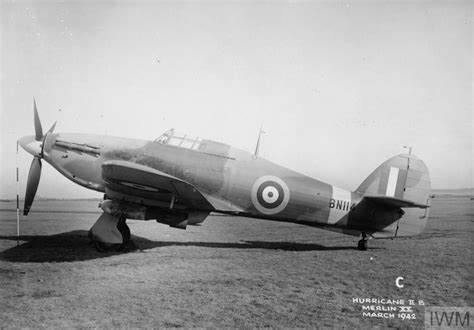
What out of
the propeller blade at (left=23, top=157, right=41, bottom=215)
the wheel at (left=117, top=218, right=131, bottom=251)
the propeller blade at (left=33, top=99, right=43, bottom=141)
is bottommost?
the wheel at (left=117, top=218, right=131, bottom=251)

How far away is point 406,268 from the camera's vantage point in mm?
5172

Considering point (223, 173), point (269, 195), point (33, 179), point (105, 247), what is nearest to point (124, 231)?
point (105, 247)

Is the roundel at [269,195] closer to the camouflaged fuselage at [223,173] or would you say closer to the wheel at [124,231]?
the camouflaged fuselage at [223,173]

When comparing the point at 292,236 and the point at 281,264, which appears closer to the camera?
the point at 281,264

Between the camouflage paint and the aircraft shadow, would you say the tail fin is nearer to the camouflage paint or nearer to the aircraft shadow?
the camouflage paint

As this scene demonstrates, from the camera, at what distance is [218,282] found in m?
4.32

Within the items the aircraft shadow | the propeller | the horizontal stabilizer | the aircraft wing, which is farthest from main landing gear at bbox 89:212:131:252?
the horizontal stabilizer

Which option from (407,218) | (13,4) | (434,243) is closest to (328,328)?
(407,218)

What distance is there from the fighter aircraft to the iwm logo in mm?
2798

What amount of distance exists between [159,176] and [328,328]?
3512 mm

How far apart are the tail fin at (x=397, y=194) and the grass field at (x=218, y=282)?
45 cm

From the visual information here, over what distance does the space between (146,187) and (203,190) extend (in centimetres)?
111

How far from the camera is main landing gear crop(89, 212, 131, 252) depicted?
587 centimetres

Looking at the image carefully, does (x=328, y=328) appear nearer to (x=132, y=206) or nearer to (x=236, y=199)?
(x=236, y=199)
